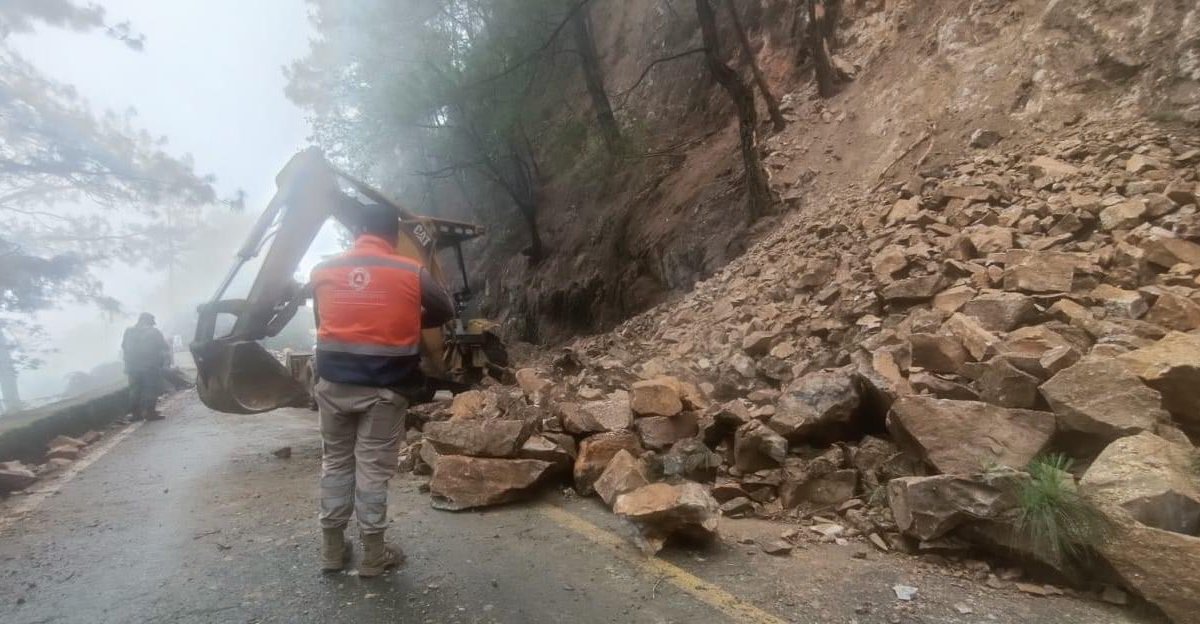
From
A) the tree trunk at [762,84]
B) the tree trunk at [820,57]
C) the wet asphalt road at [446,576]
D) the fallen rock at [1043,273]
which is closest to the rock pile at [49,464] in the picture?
the wet asphalt road at [446,576]

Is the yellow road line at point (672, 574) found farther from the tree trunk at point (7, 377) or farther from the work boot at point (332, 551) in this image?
the tree trunk at point (7, 377)

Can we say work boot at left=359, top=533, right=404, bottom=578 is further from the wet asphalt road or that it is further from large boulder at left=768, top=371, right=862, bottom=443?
large boulder at left=768, top=371, right=862, bottom=443

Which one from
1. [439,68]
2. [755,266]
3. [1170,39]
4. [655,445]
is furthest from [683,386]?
[439,68]

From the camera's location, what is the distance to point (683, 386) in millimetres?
5254

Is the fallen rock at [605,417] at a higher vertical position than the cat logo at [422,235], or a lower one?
lower

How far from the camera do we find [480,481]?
440 cm

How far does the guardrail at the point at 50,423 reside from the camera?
21.6ft

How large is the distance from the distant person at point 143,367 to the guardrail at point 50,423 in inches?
15.3

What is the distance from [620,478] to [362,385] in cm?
169

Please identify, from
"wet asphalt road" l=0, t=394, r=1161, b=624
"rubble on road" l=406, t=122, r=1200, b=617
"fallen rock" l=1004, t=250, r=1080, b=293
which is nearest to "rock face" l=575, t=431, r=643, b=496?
"rubble on road" l=406, t=122, r=1200, b=617

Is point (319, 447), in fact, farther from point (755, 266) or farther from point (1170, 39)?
point (1170, 39)

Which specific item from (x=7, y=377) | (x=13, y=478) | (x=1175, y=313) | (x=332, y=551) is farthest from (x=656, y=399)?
(x=7, y=377)

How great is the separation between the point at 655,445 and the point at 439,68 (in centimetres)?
1323

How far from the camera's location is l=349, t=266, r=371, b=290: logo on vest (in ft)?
11.1
